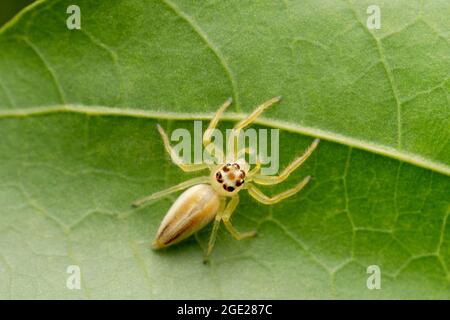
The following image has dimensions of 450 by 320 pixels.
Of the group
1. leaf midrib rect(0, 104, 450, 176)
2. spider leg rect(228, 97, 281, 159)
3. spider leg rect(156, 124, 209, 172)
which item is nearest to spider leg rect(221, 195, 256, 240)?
spider leg rect(156, 124, 209, 172)

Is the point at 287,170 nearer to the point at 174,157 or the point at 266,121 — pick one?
the point at 266,121

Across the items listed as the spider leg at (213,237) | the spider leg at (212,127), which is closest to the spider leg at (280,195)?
the spider leg at (213,237)

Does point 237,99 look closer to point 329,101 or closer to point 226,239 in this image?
point 329,101

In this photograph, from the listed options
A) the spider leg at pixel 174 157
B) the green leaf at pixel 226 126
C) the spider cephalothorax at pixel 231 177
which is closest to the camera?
the green leaf at pixel 226 126

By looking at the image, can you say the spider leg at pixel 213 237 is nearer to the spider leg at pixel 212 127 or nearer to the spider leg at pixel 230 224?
the spider leg at pixel 230 224

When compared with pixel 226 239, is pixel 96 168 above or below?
above

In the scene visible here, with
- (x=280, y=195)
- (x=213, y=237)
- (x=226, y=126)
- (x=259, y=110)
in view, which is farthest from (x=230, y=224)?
(x=259, y=110)

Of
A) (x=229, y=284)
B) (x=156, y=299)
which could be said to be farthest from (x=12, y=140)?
(x=229, y=284)

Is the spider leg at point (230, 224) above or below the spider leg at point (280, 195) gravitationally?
below

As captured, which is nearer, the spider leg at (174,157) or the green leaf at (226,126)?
the green leaf at (226,126)
